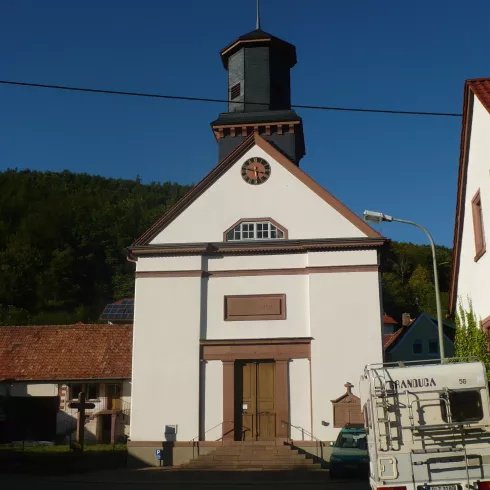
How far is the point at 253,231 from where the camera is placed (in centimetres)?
2719

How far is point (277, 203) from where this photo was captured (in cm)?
2730

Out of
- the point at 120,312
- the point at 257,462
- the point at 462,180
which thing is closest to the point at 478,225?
the point at 462,180

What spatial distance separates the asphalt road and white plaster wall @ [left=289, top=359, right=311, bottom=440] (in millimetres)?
2862

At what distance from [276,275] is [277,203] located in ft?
9.84

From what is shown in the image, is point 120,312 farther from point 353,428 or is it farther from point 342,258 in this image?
point 353,428

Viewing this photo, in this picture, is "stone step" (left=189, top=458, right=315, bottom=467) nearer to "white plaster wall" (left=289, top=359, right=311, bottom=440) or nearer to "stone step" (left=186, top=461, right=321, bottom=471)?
"stone step" (left=186, top=461, right=321, bottom=471)

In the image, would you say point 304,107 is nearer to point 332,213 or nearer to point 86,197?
point 332,213

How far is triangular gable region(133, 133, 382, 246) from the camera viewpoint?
2666 centimetres

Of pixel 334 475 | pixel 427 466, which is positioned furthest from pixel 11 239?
pixel 427 466

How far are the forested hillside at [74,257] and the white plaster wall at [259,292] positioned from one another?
47394 mm

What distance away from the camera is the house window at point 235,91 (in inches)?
1221

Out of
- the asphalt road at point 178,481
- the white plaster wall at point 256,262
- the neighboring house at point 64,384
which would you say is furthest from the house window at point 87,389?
the white plaster wall at point 256,262

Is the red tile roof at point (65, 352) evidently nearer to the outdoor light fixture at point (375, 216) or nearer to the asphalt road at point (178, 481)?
the asphalt road at point (178, 481)

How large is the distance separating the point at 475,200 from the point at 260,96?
14.4m
